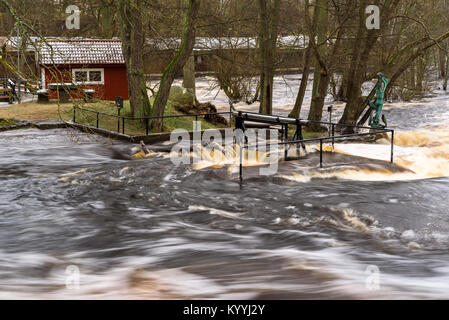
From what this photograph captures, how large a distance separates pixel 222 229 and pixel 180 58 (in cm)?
1472

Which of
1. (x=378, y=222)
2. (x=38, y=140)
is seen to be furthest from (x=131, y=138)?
(x=378, y=222)

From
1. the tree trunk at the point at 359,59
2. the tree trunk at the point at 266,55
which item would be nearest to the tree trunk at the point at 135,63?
the tree trunk at the point at 266,55

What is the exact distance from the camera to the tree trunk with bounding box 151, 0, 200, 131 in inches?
897

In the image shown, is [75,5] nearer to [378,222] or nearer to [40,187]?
[40,187]

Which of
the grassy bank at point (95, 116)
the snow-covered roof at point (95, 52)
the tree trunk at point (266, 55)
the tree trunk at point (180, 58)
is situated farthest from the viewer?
the snow-covered roof at point (95, 52)

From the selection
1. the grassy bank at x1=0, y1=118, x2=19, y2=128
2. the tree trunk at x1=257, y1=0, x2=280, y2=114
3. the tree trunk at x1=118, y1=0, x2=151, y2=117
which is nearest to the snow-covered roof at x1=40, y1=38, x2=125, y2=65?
the grassy bank at x1=0, y1=118, x2=19, y2=128

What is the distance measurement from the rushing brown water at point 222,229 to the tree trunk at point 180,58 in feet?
23.3

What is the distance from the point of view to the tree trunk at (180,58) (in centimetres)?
2278

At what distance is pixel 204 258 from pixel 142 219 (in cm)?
264

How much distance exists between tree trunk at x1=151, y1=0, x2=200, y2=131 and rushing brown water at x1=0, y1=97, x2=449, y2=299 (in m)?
7.11

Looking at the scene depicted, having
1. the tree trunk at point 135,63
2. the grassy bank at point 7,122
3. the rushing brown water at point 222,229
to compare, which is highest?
the tree trunk at point 135,63

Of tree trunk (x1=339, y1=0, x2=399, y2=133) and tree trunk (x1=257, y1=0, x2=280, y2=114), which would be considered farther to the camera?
tree trunk (x1=257, y1=0, x2=280, y2=114)

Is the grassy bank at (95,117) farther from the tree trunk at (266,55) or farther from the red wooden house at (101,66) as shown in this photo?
the red wooden house at (101,66)

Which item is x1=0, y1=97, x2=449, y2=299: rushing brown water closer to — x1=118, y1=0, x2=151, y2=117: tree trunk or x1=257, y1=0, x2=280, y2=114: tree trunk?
x1=118, y1=0, x2=151, y2=117: tree trunk
